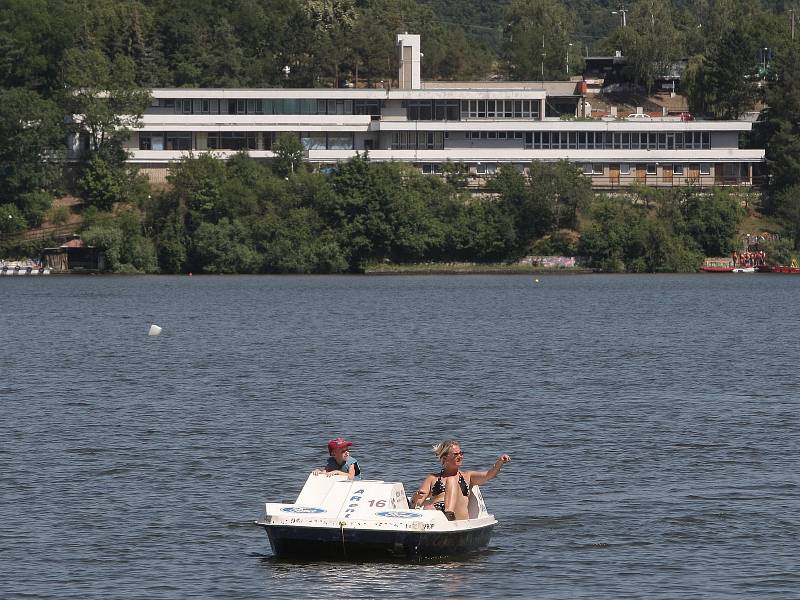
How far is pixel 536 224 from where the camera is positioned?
170375mm

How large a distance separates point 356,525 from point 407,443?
17641 millimetres

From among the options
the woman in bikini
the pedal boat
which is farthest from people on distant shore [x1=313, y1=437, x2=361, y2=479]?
the woman in bikini

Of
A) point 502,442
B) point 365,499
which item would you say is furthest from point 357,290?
point 365,499

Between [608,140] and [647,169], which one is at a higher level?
[608,140]

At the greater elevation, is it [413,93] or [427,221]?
[413,93]

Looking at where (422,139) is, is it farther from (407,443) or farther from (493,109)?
(407,443)

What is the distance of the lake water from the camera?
3241 centimetres

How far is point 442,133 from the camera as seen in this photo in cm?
18338

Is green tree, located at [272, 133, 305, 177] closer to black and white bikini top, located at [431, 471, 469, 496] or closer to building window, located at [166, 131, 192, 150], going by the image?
building window, located at [166, 131, 192, 150]

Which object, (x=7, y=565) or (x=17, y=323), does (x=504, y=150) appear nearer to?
(x=17, y=323)

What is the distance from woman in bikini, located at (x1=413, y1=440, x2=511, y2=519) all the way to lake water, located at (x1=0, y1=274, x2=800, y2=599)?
119cm

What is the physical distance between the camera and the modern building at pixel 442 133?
182 metres

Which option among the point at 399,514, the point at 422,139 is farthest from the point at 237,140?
the point at 399,514

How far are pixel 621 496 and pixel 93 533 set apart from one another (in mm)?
13024
